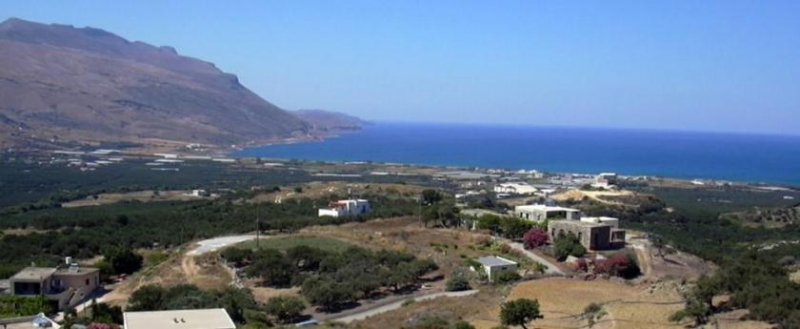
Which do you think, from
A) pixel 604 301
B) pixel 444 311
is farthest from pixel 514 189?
pixel 444 311

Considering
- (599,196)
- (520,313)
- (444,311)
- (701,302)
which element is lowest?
(599,196)

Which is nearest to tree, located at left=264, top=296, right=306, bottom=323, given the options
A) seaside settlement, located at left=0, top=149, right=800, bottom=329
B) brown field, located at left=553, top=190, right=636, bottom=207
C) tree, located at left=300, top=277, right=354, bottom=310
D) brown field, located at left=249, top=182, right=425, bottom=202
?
seaside settlement, located at left=0, top=149, right=800, bottom=329

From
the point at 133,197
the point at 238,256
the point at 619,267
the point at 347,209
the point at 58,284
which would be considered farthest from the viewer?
the point at 133,197

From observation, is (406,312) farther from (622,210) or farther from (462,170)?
(462,170)

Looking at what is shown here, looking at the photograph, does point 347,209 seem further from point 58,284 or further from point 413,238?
point 58,284

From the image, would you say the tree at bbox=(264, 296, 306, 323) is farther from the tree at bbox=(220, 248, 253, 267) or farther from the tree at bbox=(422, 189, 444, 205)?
the tree at bbox=(422, 189, 444, 205)

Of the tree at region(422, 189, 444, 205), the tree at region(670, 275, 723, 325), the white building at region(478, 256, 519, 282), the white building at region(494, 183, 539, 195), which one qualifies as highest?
the tree at region(670, 275, 723, 325)

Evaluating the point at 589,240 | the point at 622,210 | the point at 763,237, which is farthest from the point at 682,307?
the point at 622,210

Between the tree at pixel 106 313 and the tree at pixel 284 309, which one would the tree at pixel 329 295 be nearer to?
the tree at pixel 284 309
